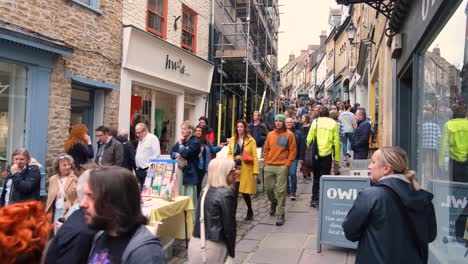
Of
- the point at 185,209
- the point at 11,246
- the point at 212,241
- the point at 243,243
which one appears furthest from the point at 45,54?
the point at 11,246

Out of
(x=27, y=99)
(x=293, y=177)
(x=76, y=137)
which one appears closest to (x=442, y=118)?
(x=293, y=177)

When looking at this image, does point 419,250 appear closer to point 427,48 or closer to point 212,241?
point 212,241

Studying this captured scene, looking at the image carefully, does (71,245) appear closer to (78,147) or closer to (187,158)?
(187,158)

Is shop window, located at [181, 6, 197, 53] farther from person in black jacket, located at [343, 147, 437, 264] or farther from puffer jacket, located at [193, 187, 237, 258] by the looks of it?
person in black jacket, located at [343, 147, 437, 264]

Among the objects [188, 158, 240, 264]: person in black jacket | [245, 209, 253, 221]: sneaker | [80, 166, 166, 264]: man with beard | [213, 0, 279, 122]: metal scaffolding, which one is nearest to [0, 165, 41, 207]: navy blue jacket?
[188, 158, 240, 264]: person in black jacket

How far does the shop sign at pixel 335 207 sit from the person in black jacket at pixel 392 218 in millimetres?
2636

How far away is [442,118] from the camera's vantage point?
15.8ft

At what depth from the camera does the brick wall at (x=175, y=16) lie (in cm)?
1127

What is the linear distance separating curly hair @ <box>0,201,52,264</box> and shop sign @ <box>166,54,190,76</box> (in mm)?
11174

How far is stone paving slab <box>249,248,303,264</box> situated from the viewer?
587cm

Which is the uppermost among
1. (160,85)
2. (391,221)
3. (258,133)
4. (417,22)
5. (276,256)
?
(417,22)

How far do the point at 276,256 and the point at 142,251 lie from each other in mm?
4311

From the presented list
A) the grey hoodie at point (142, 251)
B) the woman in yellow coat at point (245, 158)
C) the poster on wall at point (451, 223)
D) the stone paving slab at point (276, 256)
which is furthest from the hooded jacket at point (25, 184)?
the poster on wall at point (451, 223)

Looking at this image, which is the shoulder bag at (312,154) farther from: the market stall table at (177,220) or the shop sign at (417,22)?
the market stall table at (177,220)
